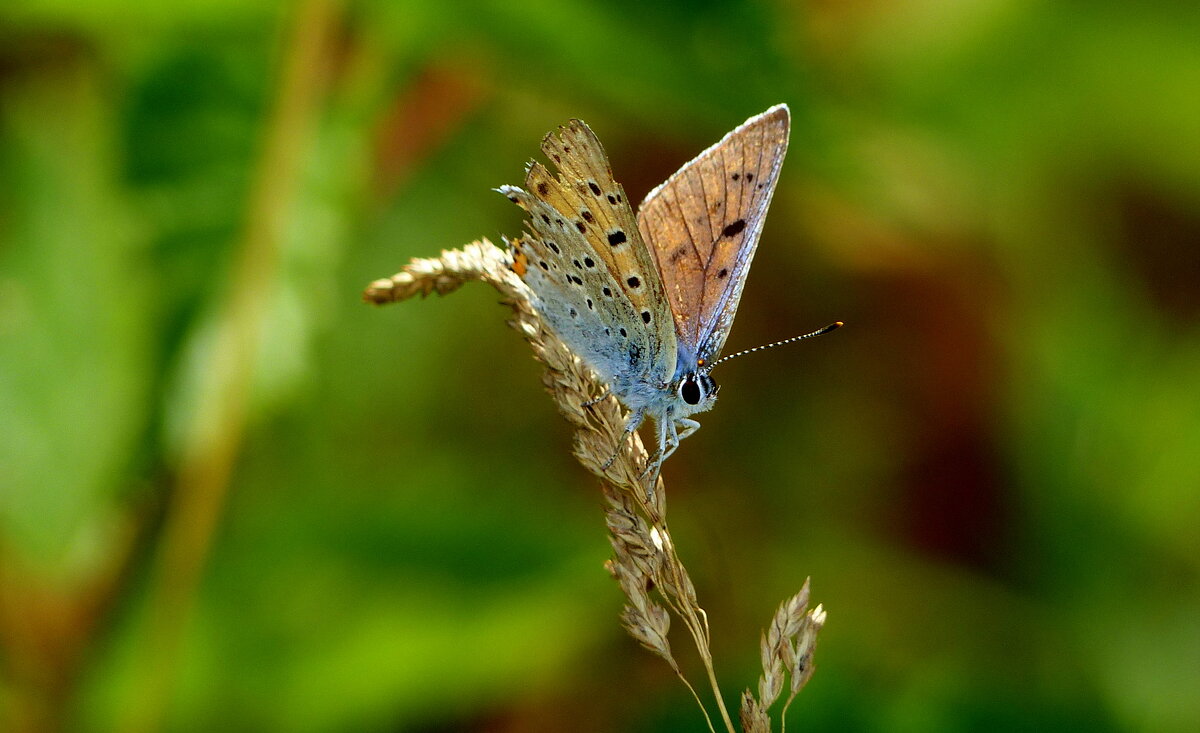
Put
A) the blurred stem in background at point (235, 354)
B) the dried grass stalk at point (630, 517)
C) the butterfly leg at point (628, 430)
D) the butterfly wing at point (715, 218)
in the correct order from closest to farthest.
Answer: the dried grass stalk at point (630, 517) → the butterfly leg at point (628, 430) → the butterfly wing at point (715, 218) → the blurred stem in background at point (235, 354)

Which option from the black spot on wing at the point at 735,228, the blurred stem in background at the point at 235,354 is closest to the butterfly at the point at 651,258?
the black spot on wing at the point at 735,228

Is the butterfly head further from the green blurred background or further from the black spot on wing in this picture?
the green blurred background

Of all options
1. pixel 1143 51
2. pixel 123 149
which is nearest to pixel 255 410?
Answer: pixel 123 149

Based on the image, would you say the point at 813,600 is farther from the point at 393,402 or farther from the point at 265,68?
the point at 265,68

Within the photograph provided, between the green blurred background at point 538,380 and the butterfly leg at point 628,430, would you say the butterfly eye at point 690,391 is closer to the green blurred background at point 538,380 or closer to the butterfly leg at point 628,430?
the butterfly leg at point 628,430

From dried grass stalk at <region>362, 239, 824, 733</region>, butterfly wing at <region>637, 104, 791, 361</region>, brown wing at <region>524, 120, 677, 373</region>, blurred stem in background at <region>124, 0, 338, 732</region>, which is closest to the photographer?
dried grass stalk at <region>362, 239, 824, 733</region>

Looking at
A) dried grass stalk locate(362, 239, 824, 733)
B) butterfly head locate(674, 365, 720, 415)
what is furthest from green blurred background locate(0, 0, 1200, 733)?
dried grass stalk locate(362, 239, 824, 733)
